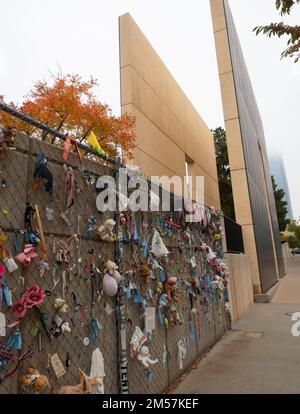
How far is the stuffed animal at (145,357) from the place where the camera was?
3.10 metres

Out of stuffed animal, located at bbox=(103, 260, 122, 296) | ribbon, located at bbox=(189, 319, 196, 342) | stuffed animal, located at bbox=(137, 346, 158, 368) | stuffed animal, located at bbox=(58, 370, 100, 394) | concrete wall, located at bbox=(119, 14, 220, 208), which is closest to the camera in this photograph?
stuffed animal, located at bbox=(58, 370, 100, 394)

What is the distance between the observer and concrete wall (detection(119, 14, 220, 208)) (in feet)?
39.8

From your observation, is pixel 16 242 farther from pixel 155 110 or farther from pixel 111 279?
pixel 155 110

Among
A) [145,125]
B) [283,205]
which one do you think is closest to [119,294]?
[145,125]

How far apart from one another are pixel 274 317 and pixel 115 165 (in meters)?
6.69

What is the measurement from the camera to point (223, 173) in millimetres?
27609

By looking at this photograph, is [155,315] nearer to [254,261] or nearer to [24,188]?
[24,188]

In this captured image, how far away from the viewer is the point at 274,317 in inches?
304

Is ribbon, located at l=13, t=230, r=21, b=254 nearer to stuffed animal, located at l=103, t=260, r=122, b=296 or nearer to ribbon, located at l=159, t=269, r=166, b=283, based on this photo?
stuffed animal, located at l=103, t=260, r=122, b=296

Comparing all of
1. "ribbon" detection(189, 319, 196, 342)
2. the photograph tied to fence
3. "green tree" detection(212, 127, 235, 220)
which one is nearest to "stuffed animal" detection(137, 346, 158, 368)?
the photograph tied to fence

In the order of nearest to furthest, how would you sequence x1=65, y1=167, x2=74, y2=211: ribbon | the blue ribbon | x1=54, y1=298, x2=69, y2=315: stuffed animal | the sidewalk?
the blue ribbon, x1=54, y1=298, x2=69, y2=315: stuffed animal, x1=65, y1=167, x2=74, y2=211: ribbon, the sidewalk

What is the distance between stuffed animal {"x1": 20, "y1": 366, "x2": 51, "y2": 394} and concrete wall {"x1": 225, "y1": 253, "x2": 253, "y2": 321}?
5.98 metres

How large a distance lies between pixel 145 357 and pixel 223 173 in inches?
1021

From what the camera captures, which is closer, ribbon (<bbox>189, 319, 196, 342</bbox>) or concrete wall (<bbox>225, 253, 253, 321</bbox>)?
ribbon (<bbox>189, 319, 196, 342</bbox>)
